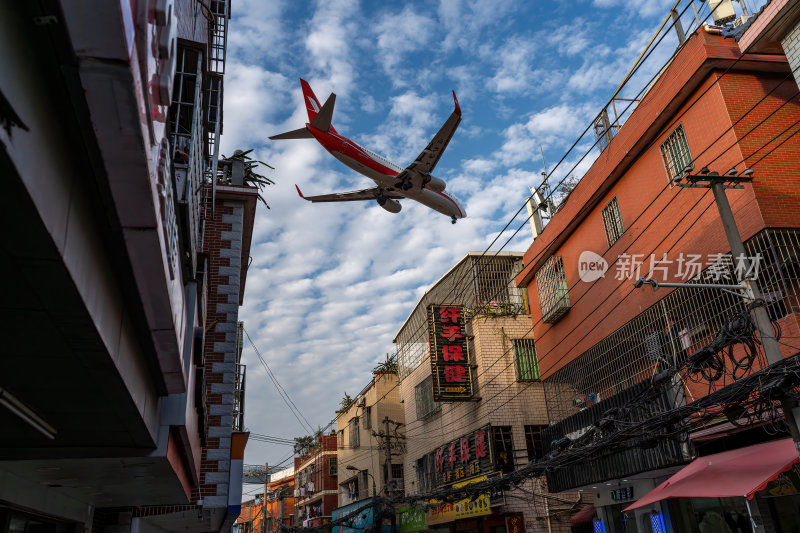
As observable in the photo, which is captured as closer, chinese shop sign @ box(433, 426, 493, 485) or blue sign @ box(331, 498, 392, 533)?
chinese shop sign @ box(433, 426, 493, 485)

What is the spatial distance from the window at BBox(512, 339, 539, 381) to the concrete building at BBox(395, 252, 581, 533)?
48 mm

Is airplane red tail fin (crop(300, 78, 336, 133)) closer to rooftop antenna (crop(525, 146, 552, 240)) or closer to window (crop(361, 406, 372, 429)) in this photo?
rooftop antenna (crop(525, 146, 552, 240))

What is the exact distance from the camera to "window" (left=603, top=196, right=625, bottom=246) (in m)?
18.8

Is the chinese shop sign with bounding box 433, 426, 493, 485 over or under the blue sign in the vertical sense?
over

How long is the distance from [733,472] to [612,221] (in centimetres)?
926

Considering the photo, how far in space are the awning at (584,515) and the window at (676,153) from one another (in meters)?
13.5

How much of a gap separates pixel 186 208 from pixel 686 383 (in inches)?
553

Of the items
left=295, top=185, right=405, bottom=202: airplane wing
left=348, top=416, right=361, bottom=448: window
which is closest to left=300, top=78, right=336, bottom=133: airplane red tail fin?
left=295, top=185, right=405, bottom=202: airplane wing

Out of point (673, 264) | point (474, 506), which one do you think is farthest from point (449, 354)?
point (673, 264)

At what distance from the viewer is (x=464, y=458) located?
2831 centimetres

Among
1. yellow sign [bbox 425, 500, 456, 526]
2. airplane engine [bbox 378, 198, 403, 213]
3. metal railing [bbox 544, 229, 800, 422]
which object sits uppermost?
airplane engine [bbox 378, 198, 403, 213]

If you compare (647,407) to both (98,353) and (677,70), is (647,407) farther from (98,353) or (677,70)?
(98,353)

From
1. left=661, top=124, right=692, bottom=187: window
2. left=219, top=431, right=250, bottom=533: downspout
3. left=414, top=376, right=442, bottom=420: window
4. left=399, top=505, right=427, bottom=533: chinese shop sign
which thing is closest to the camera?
left=219, top=431, right=250, bottom=533: downspout

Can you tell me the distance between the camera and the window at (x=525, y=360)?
2806 cm
